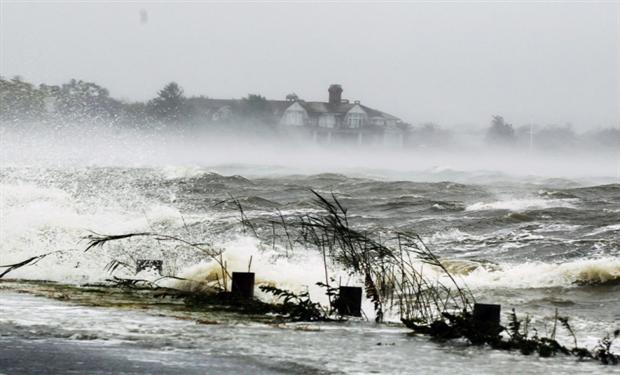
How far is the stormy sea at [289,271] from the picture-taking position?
293 inches

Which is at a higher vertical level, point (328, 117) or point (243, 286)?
point (328, 117)

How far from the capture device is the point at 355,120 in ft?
409

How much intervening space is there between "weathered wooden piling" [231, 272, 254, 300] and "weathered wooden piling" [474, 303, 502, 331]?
9.35ft

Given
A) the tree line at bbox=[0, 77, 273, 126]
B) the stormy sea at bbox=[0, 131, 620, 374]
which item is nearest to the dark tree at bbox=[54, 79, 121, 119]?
the tree line at bbox=[0, 77, 273, 126]

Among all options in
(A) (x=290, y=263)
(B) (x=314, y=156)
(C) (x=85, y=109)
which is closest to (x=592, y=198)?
(A) (x=290, y=263)

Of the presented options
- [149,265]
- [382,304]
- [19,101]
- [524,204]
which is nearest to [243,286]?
[382,304]

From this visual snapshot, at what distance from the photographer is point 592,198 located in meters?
35.3

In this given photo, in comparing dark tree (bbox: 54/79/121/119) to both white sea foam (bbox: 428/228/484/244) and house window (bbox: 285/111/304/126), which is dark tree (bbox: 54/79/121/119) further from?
white sea foam (bbox: 428/228/484/244)

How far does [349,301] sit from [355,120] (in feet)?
378

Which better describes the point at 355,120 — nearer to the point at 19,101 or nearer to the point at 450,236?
the point at 19,101

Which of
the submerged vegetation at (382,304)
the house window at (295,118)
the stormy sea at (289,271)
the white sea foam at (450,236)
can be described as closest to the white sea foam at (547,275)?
the stormy sea at (289,271)

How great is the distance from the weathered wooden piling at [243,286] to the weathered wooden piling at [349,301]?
1246mm

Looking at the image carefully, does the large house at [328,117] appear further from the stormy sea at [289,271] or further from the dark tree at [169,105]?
the stormy sea at [289,271]

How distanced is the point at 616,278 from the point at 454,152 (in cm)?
12674
